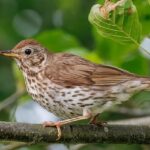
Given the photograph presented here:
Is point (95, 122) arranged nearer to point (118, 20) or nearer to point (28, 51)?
point (118, 20)

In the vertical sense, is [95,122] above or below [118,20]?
below

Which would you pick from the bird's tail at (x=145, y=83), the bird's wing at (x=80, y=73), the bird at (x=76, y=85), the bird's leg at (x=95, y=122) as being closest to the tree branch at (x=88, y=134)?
the bird's leg at (x=95, y=122)

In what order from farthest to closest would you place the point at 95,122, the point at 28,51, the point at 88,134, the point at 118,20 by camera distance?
the point at 28,51 → the point at 95,122 → the point at 118,20 → the point at 88,134

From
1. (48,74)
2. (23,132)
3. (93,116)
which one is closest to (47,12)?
(48,74)

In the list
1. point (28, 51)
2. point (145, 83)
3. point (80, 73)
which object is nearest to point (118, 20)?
point (145, 83)

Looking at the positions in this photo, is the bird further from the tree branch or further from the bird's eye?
the tree branch

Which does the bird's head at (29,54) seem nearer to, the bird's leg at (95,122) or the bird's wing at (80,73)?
the bird's wing at (80,73)

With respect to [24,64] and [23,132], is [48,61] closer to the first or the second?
[24,64]
